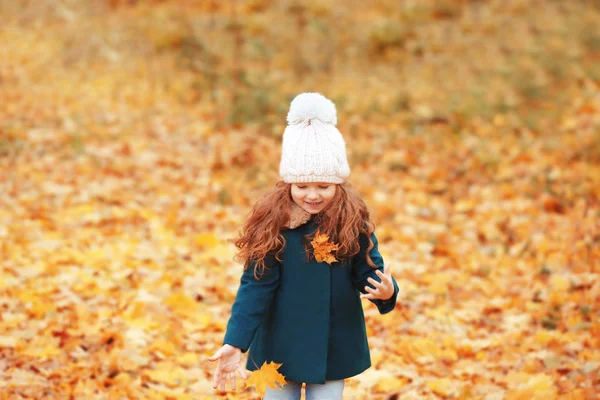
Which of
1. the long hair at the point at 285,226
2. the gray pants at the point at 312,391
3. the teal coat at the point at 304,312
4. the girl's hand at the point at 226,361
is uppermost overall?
the long hair at the point at 285,226

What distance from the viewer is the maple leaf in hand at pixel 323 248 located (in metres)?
2.69

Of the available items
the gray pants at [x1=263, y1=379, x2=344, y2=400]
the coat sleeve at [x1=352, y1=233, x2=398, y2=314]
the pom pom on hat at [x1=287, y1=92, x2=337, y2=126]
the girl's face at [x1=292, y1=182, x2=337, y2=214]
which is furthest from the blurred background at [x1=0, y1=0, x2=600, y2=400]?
the gray pants at [x1=263, y1=379, x2=344, y2=400]

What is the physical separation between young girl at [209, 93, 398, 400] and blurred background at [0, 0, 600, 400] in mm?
271

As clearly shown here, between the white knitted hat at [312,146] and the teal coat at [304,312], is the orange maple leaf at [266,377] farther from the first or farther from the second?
the white knitted hat at [312,146]

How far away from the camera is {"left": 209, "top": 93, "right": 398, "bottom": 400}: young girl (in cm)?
271

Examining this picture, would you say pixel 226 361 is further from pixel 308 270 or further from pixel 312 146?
pixel 312 146

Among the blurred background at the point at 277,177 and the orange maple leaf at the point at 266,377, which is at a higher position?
the blurred background at the point at 277,177

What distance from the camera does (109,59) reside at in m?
9.81

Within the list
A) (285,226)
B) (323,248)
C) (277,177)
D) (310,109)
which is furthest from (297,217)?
(277,177)

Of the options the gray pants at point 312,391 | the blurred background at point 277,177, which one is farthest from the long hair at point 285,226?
the gray pants at point 312,391

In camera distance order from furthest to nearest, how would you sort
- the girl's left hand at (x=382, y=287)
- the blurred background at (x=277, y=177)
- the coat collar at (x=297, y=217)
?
the blurred background at (x=277, y=177) → the coat collar at (x=297, y=217) → the girl's left hand at (x=382, y=287)

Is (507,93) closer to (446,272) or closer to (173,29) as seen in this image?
(446,272)

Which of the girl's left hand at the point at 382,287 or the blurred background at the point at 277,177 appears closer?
the girl's left hand at the point at 382,287

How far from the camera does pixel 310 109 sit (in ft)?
8.93
